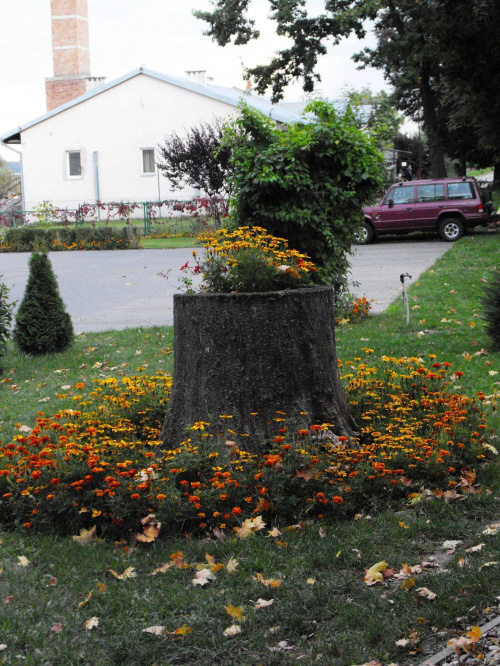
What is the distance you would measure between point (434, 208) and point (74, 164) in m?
22.8

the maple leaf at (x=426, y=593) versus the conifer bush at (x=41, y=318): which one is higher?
the conifer bush at (x=41, y=318)

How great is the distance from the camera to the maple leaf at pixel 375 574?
3267 millimetres

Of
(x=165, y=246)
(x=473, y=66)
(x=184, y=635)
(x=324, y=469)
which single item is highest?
(x=473, y=66)

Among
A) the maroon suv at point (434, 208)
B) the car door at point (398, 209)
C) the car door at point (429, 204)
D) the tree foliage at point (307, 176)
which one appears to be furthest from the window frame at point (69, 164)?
the tree foliage at point (307, 176)

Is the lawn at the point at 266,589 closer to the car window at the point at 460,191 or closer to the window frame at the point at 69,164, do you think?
the car window at the point at 460,191

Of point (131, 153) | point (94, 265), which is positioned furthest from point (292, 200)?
point (131, 153)

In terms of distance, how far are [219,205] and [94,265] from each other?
9.24m

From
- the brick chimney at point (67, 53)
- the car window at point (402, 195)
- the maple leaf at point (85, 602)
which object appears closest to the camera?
the maple leaf at point (85, 602)

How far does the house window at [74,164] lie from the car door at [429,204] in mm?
21775

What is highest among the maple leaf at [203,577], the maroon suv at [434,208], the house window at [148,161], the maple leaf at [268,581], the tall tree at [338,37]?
the tall tree at [338,37]

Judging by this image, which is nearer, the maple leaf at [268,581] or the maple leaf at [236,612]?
the maple leaf at [236,612]

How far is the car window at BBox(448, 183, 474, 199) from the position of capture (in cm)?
2331

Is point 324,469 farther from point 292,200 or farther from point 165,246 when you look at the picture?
→ point 165,246

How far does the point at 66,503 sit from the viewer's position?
159 inches
